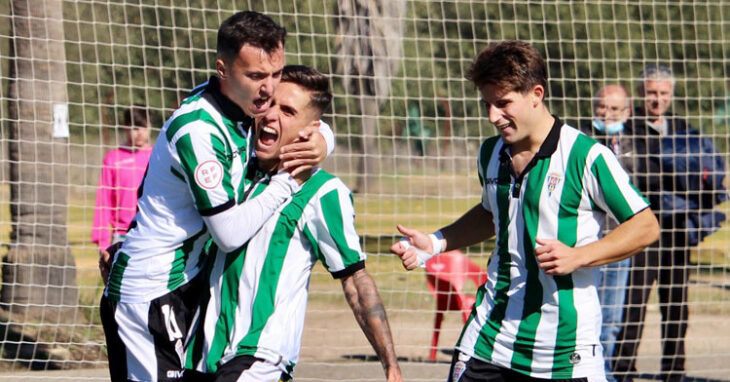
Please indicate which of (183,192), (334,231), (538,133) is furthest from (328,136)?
(538,133)

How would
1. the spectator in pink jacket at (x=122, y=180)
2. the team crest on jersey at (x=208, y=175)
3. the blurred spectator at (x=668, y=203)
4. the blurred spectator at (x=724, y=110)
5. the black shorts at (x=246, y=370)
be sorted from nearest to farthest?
the team crest on jersey at (x=208, y=175) → the black shorts at (x=246, y=370) → the blurred spectator at (x=668, y=203) → the spectator in pink jacket at (x=122, y=180) → the blurred spectator at (x=724, y=110)

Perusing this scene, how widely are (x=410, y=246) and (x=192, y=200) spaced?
3.07 feet

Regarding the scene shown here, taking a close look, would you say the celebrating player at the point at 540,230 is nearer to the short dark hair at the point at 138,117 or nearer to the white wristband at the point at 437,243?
the white wristband at the point at 437,243

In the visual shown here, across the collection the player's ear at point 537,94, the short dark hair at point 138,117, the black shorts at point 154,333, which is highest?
the short dark hair at point 138,117

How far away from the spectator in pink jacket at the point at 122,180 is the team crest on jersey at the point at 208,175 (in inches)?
168

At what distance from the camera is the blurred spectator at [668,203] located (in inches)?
285

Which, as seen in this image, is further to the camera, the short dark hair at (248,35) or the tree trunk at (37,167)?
the tree trunk at (37,167)

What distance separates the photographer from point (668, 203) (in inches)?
287

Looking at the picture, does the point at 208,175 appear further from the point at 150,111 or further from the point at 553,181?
the point at 150,111

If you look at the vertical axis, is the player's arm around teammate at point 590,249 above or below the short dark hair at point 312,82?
below

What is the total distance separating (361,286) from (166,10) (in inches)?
207

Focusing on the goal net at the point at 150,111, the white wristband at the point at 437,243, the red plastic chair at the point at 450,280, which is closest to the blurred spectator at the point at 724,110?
the goal net at the point at 150,111

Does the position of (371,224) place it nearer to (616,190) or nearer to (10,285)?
(10,285)

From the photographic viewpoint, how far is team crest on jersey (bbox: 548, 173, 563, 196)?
3754 millimetres
